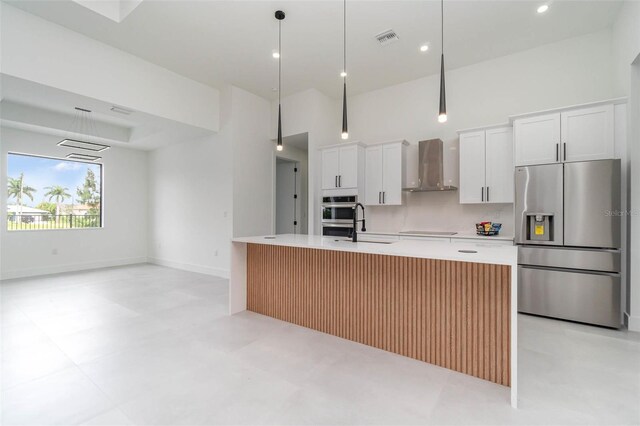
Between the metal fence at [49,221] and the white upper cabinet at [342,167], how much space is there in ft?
17.6

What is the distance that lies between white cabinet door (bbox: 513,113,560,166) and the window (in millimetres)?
8058

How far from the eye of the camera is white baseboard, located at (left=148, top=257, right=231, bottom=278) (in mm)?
5445

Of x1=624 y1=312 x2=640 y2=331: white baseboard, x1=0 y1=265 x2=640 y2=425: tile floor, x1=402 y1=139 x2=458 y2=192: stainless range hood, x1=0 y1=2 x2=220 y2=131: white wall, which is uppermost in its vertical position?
x1=0 y1=2 x2=220 y2=131: white wall

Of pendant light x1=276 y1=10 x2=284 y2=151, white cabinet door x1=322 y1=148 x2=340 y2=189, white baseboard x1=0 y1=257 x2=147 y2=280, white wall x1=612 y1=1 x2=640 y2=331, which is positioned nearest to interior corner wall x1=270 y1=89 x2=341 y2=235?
white cabinet door x1=322 y1=148 x2=340 y2=189

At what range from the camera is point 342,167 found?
497 cm

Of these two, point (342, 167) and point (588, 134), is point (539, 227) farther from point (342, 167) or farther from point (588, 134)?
point (342, 167)

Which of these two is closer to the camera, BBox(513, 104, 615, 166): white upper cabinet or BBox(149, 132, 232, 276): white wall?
BBox(513, 104, 615, 166): white upper cabinet

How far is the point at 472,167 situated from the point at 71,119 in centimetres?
709

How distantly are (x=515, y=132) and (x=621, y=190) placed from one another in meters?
1.21

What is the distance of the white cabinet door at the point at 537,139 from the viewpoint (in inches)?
132

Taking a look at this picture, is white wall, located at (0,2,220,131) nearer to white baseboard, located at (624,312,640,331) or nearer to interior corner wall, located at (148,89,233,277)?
interior corner wall, located at (148,89,233,277)

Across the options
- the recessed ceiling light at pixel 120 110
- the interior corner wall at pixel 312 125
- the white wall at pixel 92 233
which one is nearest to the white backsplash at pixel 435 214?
the interior corner wall at pixel 312 125

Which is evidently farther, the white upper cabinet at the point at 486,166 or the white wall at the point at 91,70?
the white upper cabinet at the point at 486,166

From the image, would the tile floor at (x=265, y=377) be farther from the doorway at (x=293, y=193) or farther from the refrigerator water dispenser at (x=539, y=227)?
the doorway at (x=293, y=193)
